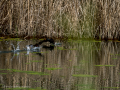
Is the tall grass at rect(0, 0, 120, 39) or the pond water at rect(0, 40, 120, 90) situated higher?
the tall grass at rect(0, 0, 120, 39)

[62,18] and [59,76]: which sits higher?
[62,18]

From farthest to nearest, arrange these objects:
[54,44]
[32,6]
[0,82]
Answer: [32,6] < [54,44] < [0,82]

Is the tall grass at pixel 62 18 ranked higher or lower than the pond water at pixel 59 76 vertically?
higher

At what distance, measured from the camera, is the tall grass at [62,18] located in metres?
11.7

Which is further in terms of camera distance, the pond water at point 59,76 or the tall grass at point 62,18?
the tall grass at point 62,18

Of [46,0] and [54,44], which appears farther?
[46,0]

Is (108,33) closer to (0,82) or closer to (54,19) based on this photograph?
(54,19)

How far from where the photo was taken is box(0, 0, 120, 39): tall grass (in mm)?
11734

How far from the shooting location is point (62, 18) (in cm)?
1206

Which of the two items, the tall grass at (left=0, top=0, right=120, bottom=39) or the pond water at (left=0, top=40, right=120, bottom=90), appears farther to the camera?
the tall grass at (left=0, top=0, right=120, bottom=39)

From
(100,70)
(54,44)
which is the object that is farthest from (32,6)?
(100,70)

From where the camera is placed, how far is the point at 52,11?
1170 centimetres

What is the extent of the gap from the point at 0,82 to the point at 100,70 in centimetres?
193

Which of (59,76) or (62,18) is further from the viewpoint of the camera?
(62,18)
